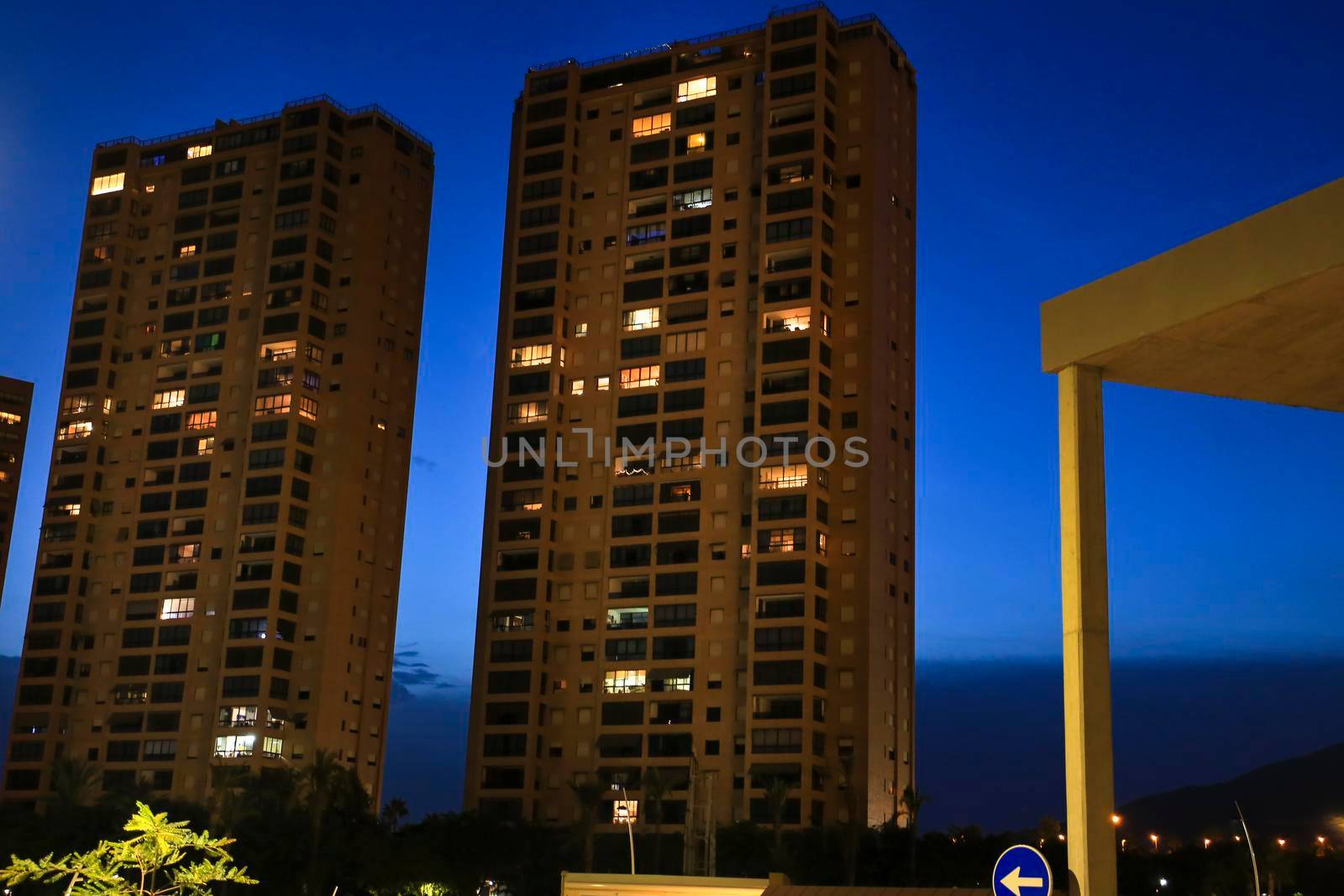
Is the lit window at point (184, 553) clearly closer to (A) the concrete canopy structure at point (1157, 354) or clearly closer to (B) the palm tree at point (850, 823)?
(B) the palm tree at point (850, 823)

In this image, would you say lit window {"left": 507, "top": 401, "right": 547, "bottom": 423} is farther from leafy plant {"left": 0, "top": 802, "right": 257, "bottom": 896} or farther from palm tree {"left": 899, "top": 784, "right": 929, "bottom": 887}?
leafy plant {"left": 0, "top": 802, "right": 257, "bottom": 896}

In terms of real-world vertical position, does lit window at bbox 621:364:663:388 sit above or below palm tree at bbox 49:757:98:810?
above

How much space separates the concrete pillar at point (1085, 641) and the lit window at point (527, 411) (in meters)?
98.0

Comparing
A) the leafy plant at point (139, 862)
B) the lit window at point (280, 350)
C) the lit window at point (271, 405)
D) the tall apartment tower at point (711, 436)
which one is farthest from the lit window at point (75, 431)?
the leafy plant at point (139, 862)

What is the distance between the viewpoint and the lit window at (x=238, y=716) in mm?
108250

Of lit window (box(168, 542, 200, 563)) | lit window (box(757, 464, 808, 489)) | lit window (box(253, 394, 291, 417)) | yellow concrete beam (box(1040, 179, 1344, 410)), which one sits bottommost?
yellow concrete beam (box(1040, 179, 1344, 410))

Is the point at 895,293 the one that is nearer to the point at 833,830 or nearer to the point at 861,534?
the point at 861,534

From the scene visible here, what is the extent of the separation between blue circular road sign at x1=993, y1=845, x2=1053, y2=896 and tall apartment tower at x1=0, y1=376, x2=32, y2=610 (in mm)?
165163

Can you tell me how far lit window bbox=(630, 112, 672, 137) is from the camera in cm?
11525

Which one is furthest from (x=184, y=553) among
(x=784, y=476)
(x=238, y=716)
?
(x=784, y=476)

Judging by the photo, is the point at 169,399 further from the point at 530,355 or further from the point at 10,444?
→ the point at 10,444

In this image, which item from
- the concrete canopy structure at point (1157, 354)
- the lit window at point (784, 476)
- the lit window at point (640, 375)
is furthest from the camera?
the lit window at point (640, 375)

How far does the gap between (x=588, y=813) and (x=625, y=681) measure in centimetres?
1281

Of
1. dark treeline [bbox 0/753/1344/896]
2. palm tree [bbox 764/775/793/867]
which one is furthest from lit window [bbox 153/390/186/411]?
palm tree [bbox 764/775/793/867]
